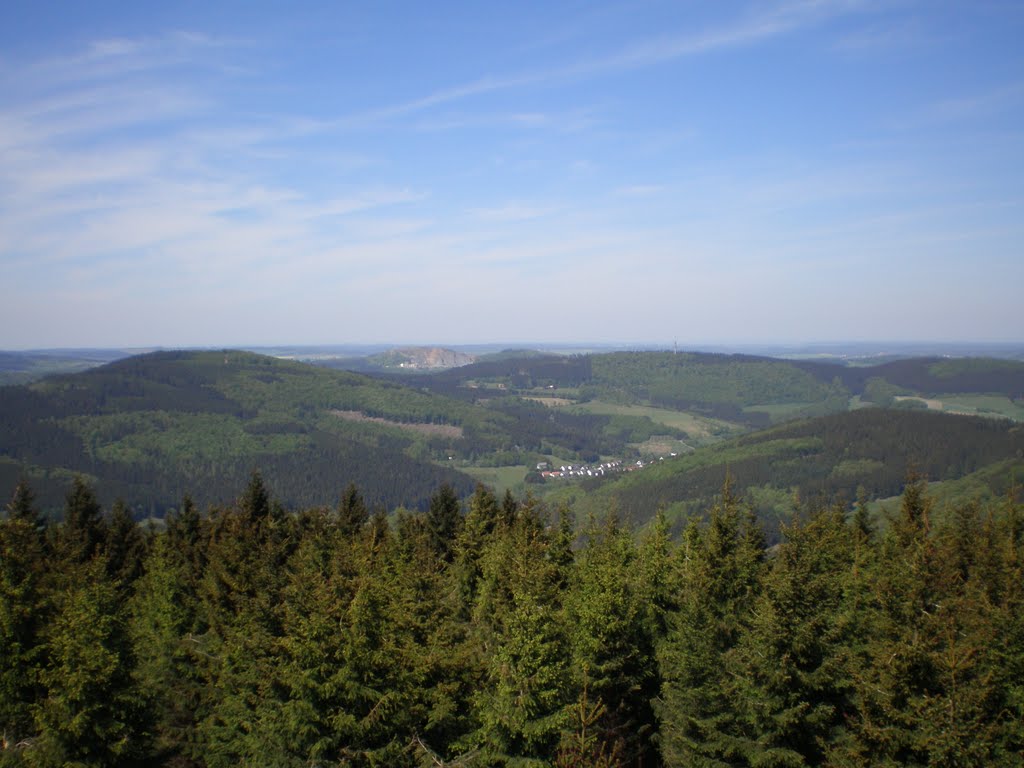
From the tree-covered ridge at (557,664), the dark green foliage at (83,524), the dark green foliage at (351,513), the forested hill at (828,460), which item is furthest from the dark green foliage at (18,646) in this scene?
the forested hill at (828,460)

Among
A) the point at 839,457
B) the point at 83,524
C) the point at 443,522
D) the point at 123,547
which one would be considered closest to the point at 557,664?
the point at 443,522

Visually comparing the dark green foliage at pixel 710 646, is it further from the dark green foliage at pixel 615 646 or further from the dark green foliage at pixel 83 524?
the dark green foliage at pixel 83 524

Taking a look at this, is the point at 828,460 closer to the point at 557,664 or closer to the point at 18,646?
the point at 557,664

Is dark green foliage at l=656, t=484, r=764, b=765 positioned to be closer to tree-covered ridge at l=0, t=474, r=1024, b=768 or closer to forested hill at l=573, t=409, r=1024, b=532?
tree-covered ridge at l=0, t=474, r=1024, b=768

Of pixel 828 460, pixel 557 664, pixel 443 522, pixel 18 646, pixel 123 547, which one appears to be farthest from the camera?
pixel 828 460

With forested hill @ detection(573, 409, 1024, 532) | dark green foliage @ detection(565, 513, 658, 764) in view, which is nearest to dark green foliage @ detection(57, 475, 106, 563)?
dark green foliage @ detection(565, 513, 658, 764)

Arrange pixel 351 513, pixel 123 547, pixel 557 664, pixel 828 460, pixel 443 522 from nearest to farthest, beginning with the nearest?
pixel 557 664
pixel 443 522
pixel 351 513
pixel 123 547
pixel 828 460

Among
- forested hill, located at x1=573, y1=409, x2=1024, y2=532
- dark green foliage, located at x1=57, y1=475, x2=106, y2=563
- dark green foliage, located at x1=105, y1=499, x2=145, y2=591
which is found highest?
dark green foliage, located at x1=57, y1=475, x2=106, y2=563
